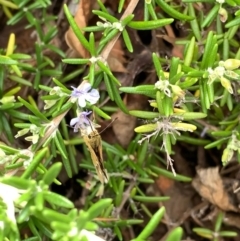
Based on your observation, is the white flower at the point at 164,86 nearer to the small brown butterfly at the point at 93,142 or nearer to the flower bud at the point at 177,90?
the flower bud at the point at 177,90

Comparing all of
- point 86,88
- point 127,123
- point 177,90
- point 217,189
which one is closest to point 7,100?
point 86,88

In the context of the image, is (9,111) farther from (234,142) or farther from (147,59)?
(234,142)

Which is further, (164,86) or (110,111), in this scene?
(110,111)

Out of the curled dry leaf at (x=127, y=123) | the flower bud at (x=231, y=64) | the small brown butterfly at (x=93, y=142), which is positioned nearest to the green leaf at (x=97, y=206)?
the small brown butterfly at (x=93, y=142)

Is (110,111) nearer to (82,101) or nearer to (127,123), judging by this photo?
(127,123)

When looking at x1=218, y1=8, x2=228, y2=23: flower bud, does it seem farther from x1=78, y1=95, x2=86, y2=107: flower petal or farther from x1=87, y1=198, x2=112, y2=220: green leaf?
x1=87, y1=198, x2=112, y2=220: green leaf

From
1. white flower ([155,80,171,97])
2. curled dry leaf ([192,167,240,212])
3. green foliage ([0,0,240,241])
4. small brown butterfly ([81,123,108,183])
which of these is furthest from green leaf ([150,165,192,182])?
white flower ([155,80,171,97])

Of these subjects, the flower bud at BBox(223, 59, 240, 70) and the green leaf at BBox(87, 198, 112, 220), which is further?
the flower bud at BBox(223, 59, 240, 70)

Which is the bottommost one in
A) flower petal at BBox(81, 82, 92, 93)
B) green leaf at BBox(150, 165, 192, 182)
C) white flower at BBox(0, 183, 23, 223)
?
green leaf at BBox(150, 165, 192, 182)
